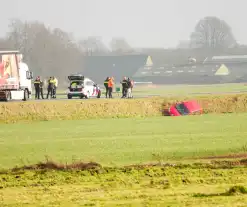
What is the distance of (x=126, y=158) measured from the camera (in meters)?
29.1

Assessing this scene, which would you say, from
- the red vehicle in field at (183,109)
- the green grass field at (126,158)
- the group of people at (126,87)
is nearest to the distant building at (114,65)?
the group of people at (126,87)

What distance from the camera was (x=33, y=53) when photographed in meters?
154

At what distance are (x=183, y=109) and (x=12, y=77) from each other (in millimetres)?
15158

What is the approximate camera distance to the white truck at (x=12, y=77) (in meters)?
58.8

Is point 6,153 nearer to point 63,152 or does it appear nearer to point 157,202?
point 63,152

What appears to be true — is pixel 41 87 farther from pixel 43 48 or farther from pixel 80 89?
pixel 43 48

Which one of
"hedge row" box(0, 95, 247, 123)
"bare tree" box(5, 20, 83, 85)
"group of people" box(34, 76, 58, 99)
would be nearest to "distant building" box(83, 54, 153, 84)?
"bare tree" box(5, 20, 83, 85)

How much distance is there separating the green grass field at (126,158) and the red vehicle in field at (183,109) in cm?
208

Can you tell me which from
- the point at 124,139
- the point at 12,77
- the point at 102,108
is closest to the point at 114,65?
the point at 12,77

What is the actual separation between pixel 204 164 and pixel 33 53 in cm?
12764

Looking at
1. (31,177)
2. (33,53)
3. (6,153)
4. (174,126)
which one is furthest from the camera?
(33,53)

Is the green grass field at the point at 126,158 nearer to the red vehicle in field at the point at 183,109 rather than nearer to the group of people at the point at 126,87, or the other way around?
the red vehicle in field at the point at 183,109

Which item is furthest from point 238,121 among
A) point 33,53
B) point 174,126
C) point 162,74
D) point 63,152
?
point 162,74

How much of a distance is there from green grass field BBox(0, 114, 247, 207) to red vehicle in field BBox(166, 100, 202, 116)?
2.08 meters
